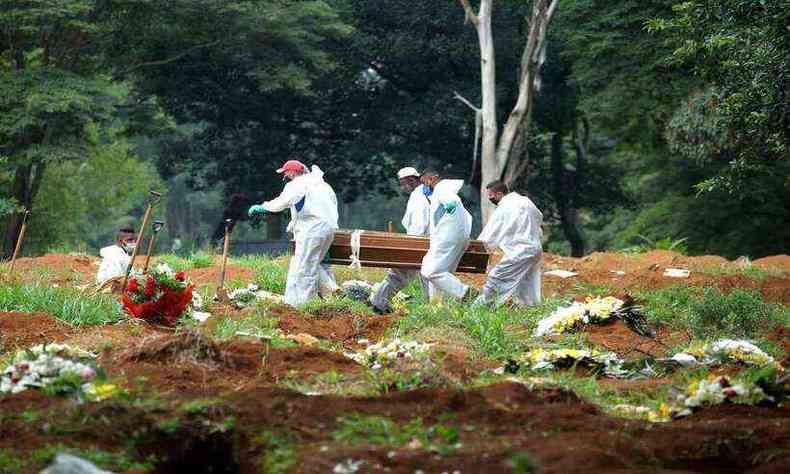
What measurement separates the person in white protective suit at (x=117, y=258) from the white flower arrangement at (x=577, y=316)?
540cm

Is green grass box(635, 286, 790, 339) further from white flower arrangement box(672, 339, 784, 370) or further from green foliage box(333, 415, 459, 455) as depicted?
green foliage box(333, 415, 459, 455)

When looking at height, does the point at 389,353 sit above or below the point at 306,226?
below

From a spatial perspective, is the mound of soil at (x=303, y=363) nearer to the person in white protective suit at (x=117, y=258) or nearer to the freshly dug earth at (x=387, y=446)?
the freshly dug earth at (x=387, y=446)

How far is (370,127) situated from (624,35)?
10.5 metres

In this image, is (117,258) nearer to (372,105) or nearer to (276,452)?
(276,452)

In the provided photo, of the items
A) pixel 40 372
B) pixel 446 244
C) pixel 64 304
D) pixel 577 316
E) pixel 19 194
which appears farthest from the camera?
pixel 19 194

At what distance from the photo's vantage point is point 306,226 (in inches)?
667

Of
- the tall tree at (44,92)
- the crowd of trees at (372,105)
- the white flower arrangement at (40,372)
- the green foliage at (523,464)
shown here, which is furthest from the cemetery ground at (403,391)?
the tall tree at (44,92)

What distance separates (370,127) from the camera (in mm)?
40125

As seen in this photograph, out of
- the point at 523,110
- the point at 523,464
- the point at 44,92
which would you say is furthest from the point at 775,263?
the point at 523,464

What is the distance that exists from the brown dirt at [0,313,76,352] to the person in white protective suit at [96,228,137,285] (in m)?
2.88

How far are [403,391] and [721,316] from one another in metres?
8.01

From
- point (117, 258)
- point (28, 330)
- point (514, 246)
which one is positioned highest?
point (514, 246)

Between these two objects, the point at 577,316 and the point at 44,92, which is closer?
the point at 577,316
